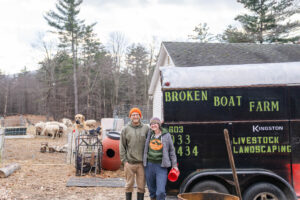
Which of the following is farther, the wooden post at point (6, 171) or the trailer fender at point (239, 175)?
the wooden post at point (6, 171)

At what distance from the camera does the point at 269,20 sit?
98.5ft

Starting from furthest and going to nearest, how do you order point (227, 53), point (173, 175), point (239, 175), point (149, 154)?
1. point (227, 53)
2. point (149, 154)
3. point (239, 175)
4. point (173, 175)

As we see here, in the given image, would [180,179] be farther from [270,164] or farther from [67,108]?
[67,108]

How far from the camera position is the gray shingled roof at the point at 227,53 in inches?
553

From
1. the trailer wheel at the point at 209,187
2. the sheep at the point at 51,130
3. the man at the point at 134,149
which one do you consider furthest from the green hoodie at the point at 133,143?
the sheep at the point at 51,130

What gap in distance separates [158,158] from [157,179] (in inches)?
13.5

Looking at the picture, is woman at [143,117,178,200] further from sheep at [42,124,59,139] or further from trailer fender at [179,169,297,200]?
sheep at [42,124,59,139]

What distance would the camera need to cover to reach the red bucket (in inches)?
175

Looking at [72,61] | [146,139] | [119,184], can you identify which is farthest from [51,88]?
[146,139]

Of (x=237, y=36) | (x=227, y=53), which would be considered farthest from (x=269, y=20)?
(x=227, y=53)

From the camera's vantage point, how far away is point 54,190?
7.32m

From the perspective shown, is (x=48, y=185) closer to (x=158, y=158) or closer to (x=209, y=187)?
(x=158, y=158)

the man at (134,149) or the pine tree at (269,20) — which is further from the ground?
the pine tree at (269,20)

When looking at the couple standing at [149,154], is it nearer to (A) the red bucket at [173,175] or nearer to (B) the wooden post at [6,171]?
(A) the red bucket at [173,175]
